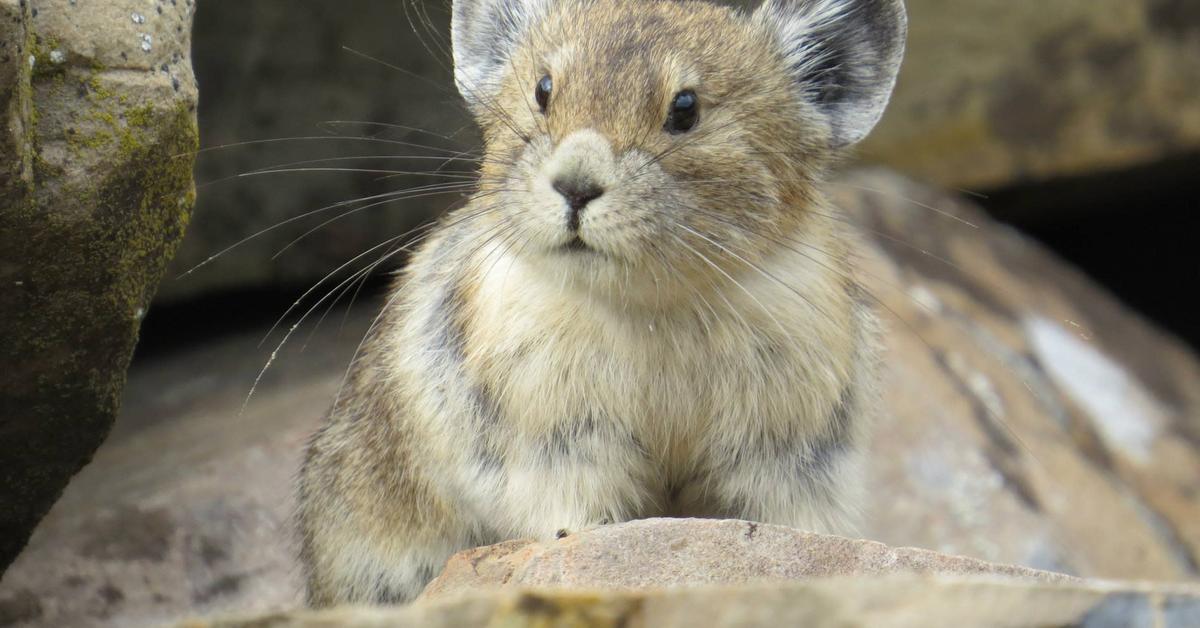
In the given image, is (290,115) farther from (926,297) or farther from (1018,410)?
(1018,410)

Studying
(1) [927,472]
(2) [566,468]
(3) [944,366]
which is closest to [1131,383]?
(3) [944,366]

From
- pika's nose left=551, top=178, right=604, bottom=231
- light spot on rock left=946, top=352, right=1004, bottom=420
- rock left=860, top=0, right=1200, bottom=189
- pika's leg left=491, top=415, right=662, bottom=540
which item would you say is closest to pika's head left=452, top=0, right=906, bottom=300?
pika's nose left=551, top=178, right=604, bottom=231

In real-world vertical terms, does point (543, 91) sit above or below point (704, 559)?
above

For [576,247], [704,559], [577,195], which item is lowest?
[704,559]

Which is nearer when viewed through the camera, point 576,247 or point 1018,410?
point 576,247

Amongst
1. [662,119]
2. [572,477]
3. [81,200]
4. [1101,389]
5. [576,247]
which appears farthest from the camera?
[1101,389]

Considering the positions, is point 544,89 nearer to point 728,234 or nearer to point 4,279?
point 728,234

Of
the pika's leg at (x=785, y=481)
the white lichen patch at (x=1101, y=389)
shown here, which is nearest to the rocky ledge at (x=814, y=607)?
the pika's leg at (x=785, y=481)

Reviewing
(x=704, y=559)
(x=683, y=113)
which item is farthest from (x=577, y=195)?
(x=704, y=559)
